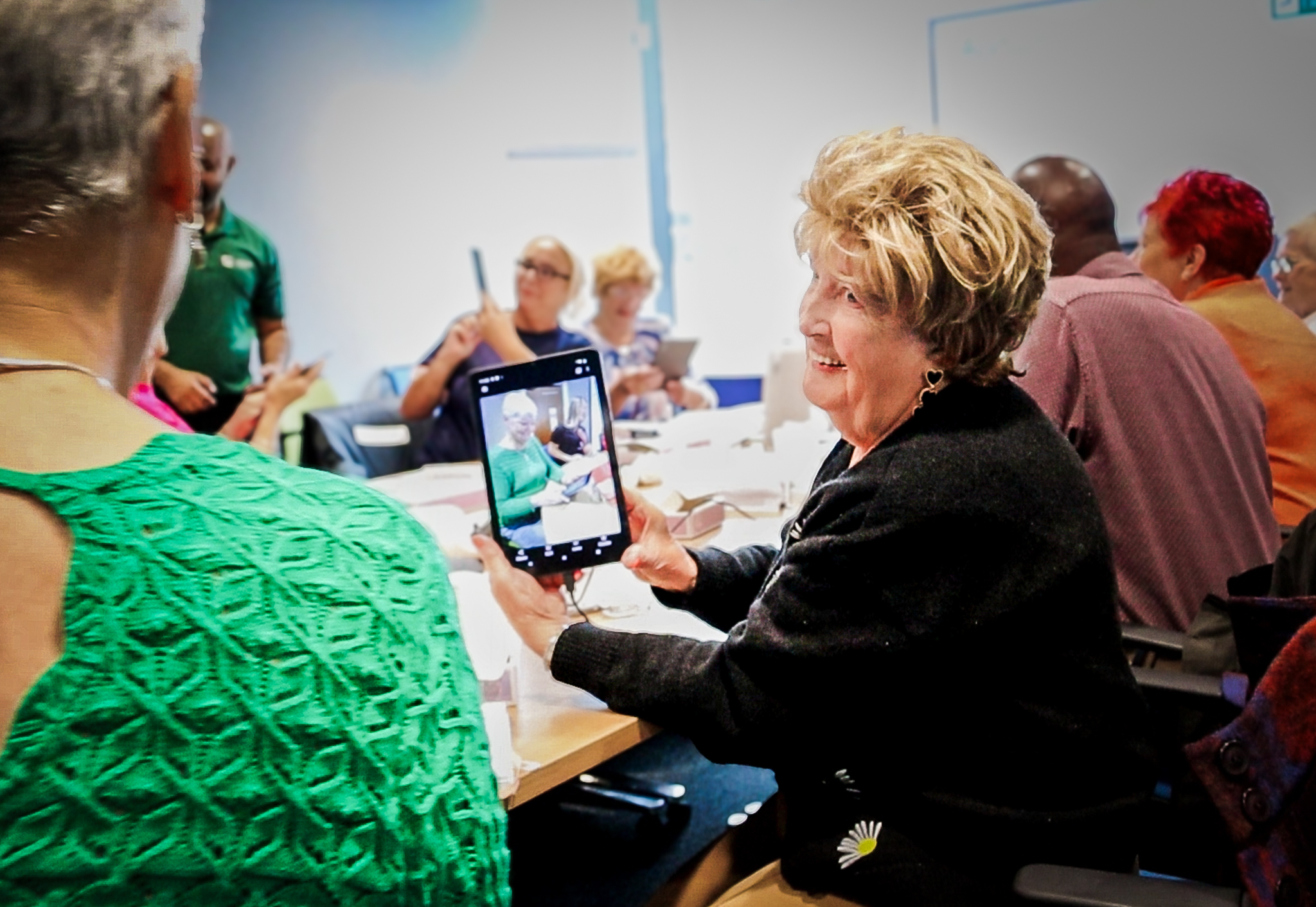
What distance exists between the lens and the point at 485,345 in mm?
3967

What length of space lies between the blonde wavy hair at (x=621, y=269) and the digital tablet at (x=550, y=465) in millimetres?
3072

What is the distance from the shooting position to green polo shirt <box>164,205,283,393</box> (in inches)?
150

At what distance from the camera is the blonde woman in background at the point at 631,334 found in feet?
13.8

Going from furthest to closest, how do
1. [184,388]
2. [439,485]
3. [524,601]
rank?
[184,388]
[439,485]
[524,601]

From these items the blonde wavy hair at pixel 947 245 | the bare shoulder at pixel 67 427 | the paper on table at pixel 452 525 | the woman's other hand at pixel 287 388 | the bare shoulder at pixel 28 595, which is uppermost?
the blonde wavy hair at pixel 947 245

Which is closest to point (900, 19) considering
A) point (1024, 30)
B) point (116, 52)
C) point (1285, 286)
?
point (1024, 30)

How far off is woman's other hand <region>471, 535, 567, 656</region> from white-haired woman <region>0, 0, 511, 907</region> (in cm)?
89

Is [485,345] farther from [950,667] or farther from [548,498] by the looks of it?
[950,667]

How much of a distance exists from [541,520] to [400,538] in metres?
1.06

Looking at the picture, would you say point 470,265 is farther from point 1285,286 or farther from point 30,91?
point 30,91

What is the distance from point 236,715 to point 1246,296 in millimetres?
2646

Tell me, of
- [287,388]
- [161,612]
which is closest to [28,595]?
[161,612]

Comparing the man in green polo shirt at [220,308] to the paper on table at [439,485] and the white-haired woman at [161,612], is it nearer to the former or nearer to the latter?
the paper on table at [439,485]

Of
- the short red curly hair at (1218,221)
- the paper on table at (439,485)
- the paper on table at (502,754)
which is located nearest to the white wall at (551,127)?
the short red curly hair at (1218,221)
